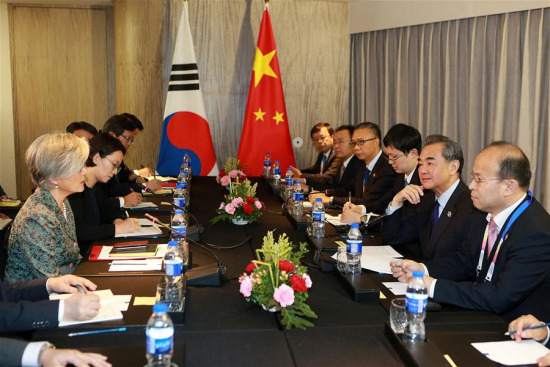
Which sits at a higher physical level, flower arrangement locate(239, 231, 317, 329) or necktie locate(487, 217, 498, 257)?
necktie locate(487, 217, 498, 257)

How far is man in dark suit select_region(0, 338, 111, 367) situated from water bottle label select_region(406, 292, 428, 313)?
0.94 metres

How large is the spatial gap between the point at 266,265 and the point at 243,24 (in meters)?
5.52

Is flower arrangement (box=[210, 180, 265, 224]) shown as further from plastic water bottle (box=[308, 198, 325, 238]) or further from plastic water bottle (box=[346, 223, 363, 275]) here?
plastic water bottle (box=[346, 223, 363, 275])

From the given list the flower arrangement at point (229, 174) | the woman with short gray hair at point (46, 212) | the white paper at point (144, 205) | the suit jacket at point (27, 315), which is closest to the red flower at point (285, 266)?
the suit jacket at point (27, 315)

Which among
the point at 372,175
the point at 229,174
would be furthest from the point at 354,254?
the point at 229,174

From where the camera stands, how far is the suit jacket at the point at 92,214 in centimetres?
335

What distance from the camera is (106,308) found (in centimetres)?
214

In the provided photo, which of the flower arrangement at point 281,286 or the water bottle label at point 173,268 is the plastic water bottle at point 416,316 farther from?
the water bottle label at point 173,268

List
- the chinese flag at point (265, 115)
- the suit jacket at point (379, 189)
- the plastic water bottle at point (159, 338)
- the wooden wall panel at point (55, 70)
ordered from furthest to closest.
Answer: the wooden wall panel at point (55, 70) < the chinese flag at point (265, 115) < the suit jacket at point (379, 189) < the plastic water bottle at point (159, 338)

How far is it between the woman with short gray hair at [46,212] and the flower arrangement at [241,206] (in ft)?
3.89

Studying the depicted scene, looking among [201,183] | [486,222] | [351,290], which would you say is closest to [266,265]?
[351,290]

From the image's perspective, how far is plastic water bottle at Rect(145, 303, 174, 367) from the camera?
1548 mm

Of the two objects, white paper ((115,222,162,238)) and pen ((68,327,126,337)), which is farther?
white paper ((115,222,162,238))

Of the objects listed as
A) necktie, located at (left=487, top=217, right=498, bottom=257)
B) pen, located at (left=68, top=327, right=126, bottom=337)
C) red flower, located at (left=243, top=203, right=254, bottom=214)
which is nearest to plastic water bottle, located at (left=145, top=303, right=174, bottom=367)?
pen, located at (left=68, top=327, right=126, bottom=337)
